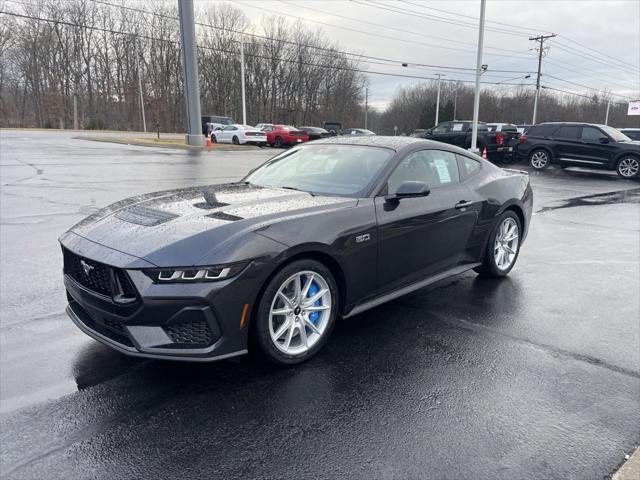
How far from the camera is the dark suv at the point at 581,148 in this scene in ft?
55.7

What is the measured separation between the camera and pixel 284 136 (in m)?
30.9

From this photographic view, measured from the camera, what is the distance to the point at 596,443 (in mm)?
2590

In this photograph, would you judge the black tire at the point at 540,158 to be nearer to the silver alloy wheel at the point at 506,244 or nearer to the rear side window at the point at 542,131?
the rear side window at the point at 542,131

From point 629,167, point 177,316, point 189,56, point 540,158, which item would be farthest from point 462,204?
point 189,56

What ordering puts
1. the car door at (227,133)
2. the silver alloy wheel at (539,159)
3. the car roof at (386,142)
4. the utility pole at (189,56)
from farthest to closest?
the car door at (227,133) → the utility pole at (189,56) → the silver alloy wheel at (539,159) → the car roof at (386,142)

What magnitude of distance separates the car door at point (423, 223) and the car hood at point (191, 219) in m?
0.45

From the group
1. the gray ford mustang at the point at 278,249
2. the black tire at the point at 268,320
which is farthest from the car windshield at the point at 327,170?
the black tire at the point at 268,320

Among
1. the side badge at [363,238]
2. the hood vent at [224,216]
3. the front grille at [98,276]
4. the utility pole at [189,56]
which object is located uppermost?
the utility pole at [189,56]

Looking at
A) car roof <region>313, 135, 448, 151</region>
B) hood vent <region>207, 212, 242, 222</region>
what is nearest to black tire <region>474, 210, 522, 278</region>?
car roof <region>313, 135, 448, 151</region>

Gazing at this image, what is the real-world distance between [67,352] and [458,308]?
132 inches

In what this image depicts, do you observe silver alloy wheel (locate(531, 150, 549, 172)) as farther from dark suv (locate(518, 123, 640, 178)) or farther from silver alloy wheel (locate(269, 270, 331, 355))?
silver alloy wheel (locate(269, 270, 331, 355))

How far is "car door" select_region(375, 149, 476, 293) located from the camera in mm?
3842

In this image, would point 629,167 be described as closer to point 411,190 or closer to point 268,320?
point 411,190

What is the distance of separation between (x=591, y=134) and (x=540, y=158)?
79.9 inches
